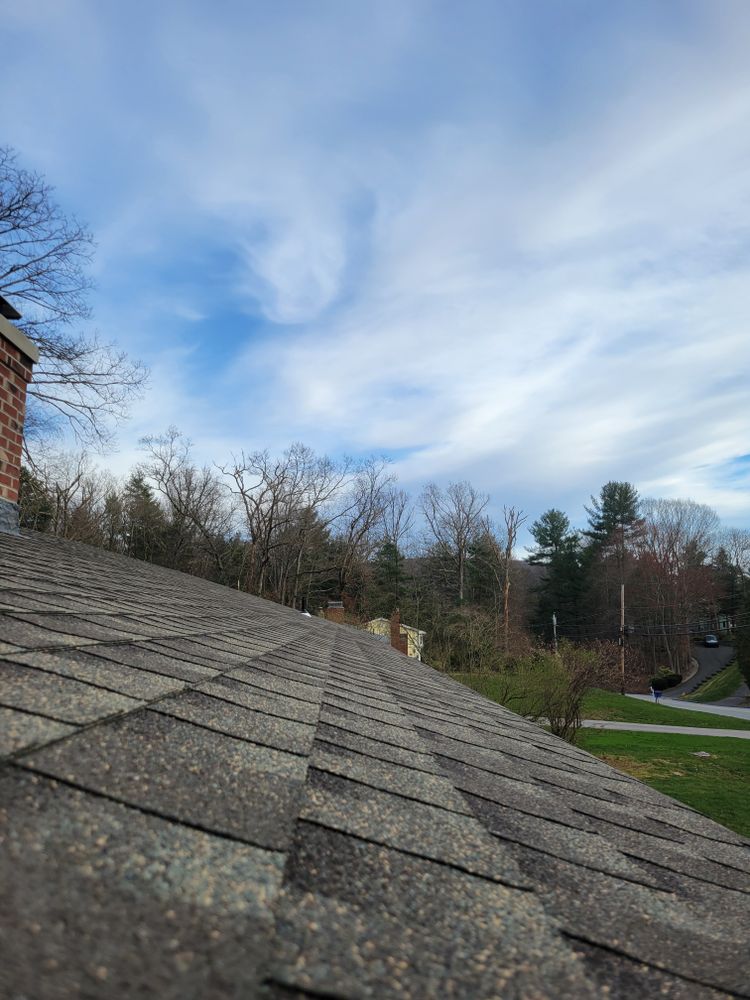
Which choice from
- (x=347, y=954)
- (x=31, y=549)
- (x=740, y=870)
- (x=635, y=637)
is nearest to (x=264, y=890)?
(x=347, y=954)

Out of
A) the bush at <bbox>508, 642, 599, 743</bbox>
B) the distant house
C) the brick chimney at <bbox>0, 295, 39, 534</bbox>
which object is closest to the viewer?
the brick chimney at <bbox>0, 295, 39, 534</bbox>

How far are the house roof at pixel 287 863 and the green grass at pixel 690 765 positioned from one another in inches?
467

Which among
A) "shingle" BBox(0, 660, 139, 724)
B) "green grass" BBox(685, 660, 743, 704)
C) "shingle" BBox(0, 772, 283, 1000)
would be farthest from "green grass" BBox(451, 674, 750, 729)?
"shingle" BBox(0, 772, 283, 1000)

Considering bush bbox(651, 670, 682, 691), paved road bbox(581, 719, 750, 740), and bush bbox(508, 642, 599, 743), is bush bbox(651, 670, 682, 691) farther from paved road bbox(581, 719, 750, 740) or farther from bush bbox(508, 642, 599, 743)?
bush bbox(508, 642, 599, 743)

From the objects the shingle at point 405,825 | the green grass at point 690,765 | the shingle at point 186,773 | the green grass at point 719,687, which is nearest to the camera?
the shingle at point 186,773

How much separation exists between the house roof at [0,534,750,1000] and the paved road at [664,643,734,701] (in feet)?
179

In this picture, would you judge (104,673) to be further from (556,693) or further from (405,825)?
(556,693)

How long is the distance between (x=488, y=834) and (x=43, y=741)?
0.97m

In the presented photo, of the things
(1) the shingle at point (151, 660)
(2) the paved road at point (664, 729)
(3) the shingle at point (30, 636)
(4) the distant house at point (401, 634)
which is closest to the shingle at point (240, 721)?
(1) the shingle at point (151, 660)

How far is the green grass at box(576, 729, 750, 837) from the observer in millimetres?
12719

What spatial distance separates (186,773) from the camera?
1.13 metres

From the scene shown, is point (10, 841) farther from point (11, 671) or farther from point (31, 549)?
point (31, 549)

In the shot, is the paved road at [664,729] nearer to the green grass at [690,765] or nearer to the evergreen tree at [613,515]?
the green grass at [690,765]

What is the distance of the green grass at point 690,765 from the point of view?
12.7 metres
